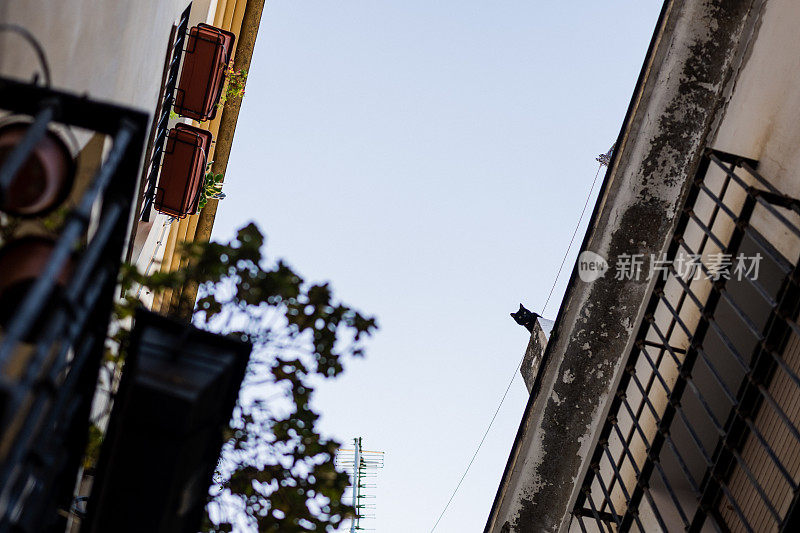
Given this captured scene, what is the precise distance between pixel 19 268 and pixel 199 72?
723cm

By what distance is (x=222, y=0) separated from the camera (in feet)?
41.9

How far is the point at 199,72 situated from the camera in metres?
9.25

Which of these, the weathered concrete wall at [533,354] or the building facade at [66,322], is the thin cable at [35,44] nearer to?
the building facade at [66,322]

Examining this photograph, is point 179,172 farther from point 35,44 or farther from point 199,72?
point 35,44

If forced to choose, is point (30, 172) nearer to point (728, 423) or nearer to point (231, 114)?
point (728, 423)

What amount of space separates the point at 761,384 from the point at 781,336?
41 cm

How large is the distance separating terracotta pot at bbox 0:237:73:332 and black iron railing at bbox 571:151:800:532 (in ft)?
12.3

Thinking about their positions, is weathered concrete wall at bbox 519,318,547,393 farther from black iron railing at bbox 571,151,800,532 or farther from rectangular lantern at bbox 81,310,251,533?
rectangular lantern at bbox 81,310,251,533

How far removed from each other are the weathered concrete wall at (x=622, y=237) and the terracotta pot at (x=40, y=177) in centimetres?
498

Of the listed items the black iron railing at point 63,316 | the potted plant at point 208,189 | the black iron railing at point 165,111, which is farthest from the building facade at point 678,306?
the potted plant at point 208,189

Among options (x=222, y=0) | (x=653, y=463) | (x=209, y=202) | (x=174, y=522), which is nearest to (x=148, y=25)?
(x=174, y=522)

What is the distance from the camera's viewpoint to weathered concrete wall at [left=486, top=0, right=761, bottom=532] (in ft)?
20.9

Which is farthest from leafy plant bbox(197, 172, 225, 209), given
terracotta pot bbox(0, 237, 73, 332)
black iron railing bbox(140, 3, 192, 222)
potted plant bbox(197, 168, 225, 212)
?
terracotta pot bbox(0, 237, 73, 332)

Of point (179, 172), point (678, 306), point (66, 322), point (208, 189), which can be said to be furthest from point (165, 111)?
point (66, 322)
